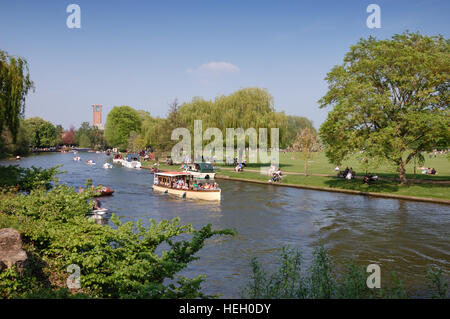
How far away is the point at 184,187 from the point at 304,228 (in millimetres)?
17426

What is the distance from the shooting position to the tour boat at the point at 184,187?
37.2m

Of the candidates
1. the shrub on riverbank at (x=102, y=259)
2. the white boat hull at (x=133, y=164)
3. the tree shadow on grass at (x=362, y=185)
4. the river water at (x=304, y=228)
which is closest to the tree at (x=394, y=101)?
the tree shadow on grass at (x=362, y=185)

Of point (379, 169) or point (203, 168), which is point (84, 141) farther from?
point (379, 169)

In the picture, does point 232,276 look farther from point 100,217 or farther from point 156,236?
point 100,217

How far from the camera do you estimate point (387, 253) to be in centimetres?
2036

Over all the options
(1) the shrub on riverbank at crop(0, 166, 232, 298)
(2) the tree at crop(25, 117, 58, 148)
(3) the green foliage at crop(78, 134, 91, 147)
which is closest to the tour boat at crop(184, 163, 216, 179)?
(1) the shrub on riverbank at crop(0, 166, 232, 298)

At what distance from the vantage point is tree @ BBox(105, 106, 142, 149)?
5492 inches

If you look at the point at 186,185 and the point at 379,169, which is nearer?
the point at 186,185

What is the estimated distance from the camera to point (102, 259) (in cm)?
1034

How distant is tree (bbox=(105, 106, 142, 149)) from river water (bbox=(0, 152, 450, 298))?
99424mm

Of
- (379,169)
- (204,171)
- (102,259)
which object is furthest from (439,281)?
(379,169)

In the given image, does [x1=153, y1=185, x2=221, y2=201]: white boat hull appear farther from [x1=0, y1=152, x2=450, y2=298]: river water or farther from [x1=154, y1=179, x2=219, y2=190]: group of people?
[x1=0, y1=152, x2=450, y2=298]: river water

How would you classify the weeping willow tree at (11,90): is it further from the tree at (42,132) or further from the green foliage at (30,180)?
the tree at (42,132)

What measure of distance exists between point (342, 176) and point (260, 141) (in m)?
18.8
